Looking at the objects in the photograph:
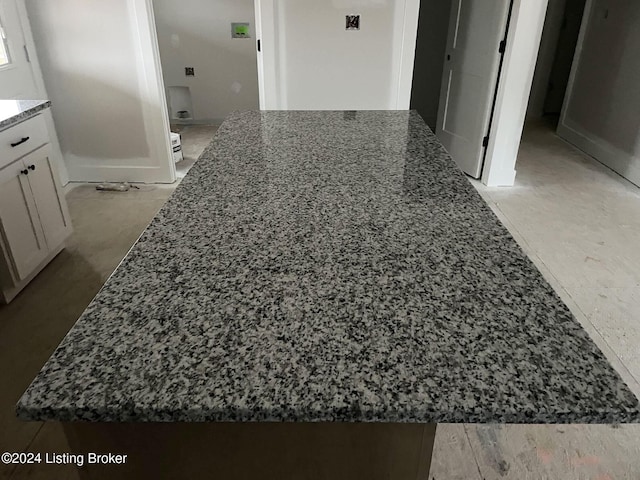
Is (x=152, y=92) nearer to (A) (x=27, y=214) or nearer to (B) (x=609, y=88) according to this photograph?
(A) (x=27, y=214)

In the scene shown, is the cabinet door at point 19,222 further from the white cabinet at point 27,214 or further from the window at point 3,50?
the window at point 3,50

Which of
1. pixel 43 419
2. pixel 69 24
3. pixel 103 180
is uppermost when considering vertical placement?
pixel 69 24

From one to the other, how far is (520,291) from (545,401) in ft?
0.84

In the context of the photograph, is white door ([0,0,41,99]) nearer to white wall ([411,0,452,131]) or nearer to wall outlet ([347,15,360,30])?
wall outlet ([347,15,360,30])

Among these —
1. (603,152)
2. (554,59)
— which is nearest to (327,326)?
(603,152)

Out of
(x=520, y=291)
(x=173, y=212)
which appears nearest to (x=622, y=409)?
(x=520, y=291)

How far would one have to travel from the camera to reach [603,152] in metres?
4.32

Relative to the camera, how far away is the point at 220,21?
5062 mm

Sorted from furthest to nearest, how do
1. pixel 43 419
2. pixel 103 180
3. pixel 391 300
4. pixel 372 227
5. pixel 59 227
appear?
pixel 103 180
pixel 59 227
pixel 372 227
pixel 391 300
pixel 43 419

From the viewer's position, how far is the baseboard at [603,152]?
3.92m

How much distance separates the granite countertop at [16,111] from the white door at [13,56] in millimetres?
840

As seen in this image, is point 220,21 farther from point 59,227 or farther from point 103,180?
point 59,227

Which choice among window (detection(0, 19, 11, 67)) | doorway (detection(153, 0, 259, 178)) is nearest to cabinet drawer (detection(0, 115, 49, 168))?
window (detection(0, 19, 11, 67))

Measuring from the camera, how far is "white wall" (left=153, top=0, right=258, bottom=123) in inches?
198
